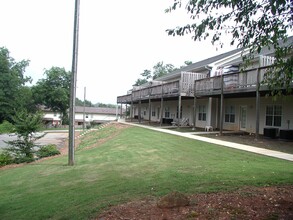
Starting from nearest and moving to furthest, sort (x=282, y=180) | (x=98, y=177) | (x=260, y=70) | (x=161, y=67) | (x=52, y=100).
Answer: (x=282, y=180)
(x=98, y=177)
(x=260, y=70)
(x=52, y=100)
(x=161, y=67)

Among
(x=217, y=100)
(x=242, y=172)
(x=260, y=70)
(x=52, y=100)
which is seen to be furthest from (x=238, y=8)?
(x=52, y=100)

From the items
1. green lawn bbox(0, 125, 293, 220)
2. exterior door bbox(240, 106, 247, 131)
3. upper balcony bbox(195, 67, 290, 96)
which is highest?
upper balcony bbox(195, 67, 290, 96)

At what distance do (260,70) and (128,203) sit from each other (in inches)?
489

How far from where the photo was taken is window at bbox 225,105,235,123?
22531 mm

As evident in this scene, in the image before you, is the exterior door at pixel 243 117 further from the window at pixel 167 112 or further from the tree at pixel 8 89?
the tree at pixel 8 89

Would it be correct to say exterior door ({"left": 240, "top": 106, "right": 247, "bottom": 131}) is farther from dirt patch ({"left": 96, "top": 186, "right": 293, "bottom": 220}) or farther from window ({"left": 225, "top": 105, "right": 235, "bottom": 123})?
dirt patch ({"left": 96, "top": 186, "right": 293, "bottom": 220})

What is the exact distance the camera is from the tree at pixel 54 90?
65.4 meters

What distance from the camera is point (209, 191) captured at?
5555 mm

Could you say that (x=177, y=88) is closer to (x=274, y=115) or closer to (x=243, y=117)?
(x=243, y=117)

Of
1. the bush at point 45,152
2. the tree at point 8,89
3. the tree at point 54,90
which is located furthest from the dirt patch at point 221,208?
the tree at point 54,90

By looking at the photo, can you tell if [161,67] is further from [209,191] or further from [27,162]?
[209,191]

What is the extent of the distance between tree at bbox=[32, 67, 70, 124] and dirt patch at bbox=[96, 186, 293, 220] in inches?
2494

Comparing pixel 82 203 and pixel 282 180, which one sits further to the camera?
pixel 282 180

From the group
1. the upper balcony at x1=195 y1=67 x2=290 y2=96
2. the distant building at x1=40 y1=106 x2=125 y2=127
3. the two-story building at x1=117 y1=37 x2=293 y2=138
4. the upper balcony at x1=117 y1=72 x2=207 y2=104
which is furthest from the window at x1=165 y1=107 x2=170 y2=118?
the distant building at x1=40 y1=106 x2=125 y2=127
